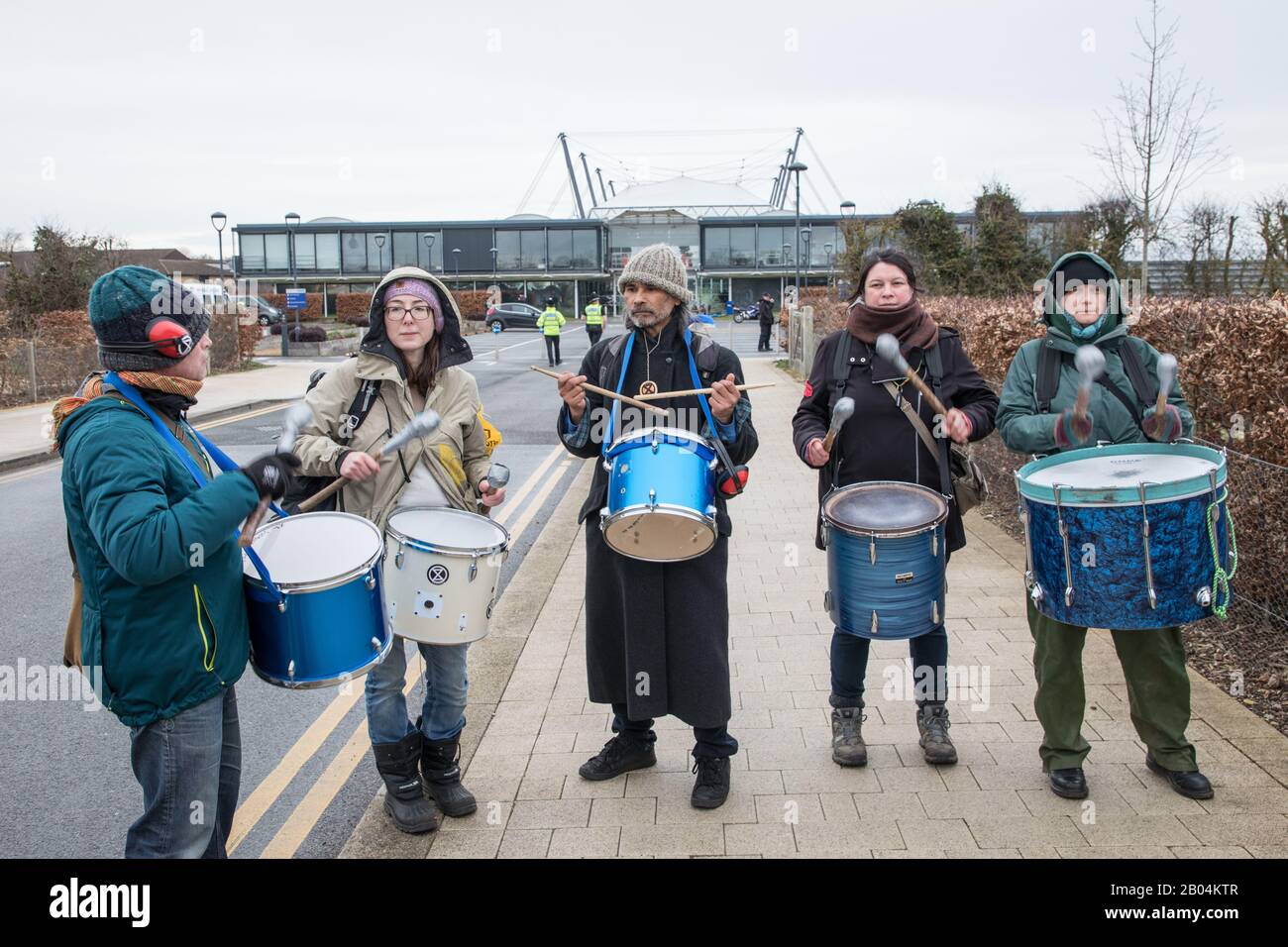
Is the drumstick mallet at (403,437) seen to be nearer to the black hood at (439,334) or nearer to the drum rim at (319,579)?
the drum rim at (319,579)

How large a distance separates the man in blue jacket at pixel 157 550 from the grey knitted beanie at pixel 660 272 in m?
1.54

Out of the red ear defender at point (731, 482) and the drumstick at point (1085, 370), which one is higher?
the drumstick at point (1085, 370)

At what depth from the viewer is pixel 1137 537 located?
11.6 feet

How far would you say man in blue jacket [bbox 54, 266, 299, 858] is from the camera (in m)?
2.58

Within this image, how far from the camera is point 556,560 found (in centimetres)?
788

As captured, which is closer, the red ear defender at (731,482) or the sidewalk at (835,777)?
the sidewalk at (835,777)

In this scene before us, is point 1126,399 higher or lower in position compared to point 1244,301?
lower

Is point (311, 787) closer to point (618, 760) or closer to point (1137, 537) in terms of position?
point (618, 760)

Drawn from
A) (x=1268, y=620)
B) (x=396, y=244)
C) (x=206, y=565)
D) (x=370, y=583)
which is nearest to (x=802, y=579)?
(x=1268, y=620)

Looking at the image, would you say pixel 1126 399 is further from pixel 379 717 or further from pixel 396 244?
pixel 396 244

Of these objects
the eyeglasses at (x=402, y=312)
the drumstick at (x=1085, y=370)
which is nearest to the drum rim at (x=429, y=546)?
the eyeglasses at (x=402, y=312)

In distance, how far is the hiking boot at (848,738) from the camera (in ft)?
14.0

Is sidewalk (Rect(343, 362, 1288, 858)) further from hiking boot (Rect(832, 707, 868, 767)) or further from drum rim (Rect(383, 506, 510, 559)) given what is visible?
drum rim (Rect(383, 506, 510, 559))

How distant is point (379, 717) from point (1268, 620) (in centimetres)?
431
